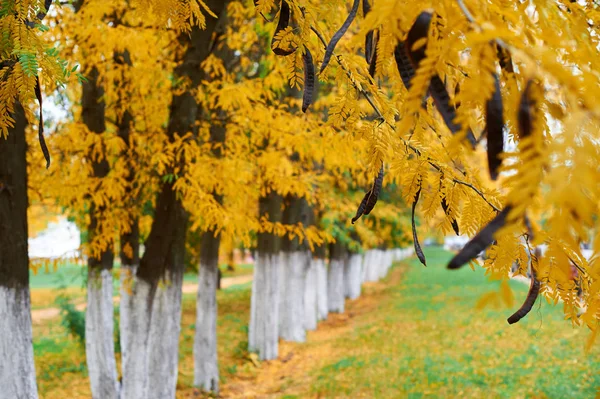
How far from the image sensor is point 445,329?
1396cm

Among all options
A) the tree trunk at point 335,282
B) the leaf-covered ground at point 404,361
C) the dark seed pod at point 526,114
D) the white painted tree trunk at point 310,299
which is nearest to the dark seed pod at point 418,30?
the dark seed pod at point 526,114

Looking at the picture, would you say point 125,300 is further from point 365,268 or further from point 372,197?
point 365,268

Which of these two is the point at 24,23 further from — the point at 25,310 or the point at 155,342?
the point at 155,342

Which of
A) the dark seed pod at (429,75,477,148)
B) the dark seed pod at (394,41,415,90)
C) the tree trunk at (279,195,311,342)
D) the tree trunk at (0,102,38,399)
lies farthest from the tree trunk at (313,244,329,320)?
the dark seed pod at (429,75,477,148)

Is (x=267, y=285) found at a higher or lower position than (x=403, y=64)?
lower

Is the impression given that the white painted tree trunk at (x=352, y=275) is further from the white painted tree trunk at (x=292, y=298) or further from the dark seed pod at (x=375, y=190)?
the dark seed pod at (x=375, y=190)

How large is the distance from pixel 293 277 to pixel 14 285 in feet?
30.7

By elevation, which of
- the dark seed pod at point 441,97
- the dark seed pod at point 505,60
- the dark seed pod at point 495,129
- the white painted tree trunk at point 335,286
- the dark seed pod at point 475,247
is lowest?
the white painted tree trunk at point 335,286

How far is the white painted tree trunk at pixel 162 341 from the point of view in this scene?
6.39 metres

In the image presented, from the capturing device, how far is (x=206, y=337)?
9.45 metres

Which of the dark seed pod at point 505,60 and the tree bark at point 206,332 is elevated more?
the dark seed pod at point 505,60

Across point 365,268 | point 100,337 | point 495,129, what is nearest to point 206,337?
point 100,337

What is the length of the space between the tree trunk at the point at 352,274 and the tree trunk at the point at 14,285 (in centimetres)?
1927

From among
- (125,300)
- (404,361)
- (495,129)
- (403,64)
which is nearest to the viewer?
(495,129)
